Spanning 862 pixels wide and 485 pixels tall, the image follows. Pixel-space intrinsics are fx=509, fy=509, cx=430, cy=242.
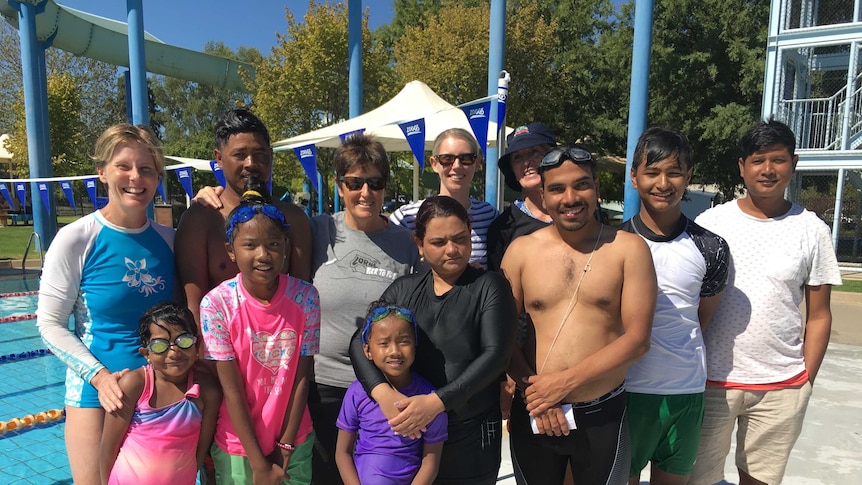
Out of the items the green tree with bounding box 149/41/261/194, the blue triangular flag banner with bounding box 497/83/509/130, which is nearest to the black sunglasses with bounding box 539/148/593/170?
the blue triangular flag banner with bounding box 497/83/509/130

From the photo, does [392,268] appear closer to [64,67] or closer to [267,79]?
[267,79]

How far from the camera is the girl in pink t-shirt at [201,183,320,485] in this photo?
2266 millimetres

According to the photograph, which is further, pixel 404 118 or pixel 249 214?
pixel 404 118

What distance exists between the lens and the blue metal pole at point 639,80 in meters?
9.34

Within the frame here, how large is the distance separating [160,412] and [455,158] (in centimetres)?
203

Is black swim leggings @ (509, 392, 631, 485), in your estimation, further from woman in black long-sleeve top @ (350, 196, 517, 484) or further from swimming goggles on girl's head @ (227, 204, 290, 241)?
swimming goggles on girl's head @ (227, 204, 290, 241)

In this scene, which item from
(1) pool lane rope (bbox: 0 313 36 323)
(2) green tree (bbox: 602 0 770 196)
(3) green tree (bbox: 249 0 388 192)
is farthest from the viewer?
(2) green tree (bbox: 602 0 770 196)

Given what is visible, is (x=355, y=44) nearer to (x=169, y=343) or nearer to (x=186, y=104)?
(x=169, y=343)

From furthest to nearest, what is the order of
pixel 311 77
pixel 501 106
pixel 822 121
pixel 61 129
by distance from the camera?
pixel 61 129 → pixel 311 77 → pixel 822 121 → pixel 501 106

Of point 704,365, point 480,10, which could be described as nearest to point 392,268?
point 704,365

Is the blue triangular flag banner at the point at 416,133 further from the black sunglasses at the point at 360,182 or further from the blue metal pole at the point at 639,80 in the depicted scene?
the blue metal pole at the point at 639,80

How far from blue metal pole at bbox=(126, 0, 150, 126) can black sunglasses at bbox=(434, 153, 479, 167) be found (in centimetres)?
1258

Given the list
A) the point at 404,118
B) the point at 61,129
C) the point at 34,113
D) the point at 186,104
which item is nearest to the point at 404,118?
the point at 404,118

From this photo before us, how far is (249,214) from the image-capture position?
89.4 inches
